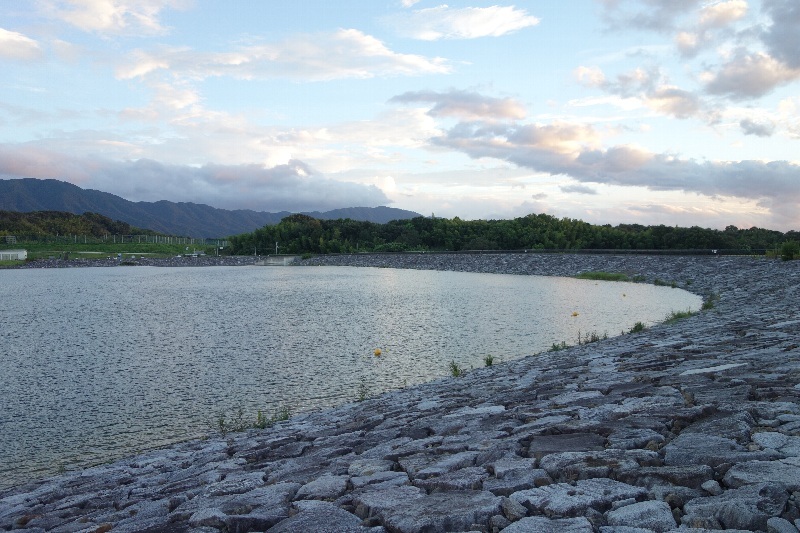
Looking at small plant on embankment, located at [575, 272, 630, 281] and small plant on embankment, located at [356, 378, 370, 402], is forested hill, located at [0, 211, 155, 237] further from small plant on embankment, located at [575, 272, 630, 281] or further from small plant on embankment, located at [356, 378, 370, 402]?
small plant on embankment, located at [356, 378, 370, 402]

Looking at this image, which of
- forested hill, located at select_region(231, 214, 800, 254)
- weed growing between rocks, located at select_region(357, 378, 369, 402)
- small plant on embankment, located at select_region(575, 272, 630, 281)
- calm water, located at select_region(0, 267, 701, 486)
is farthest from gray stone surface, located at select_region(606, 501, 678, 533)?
forested hill, located at select_region(231, 214, 800, 254)

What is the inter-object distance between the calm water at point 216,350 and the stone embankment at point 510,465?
261 centimetres

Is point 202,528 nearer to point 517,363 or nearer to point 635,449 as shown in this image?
point 635,449

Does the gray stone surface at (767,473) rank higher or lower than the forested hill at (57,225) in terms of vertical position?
lower

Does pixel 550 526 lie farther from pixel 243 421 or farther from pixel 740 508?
pixel 243 421

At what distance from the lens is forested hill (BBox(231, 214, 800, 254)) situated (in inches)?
4267

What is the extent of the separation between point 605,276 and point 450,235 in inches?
2732

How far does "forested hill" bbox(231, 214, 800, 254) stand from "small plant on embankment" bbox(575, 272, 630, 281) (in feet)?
120

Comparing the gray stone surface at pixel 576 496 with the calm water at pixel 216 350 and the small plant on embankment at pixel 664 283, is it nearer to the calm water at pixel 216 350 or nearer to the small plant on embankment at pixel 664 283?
the calm water at pixel 216 350

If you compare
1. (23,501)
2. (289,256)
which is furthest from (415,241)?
(23,501)

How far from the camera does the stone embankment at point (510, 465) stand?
14.5 feet

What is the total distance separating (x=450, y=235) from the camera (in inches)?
5108

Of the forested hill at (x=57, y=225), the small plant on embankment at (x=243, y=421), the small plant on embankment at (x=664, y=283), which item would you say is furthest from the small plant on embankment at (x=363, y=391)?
the forested hill at (x=57, y=225)

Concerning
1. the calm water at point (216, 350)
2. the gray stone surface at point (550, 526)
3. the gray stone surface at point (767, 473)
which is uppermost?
the gray stone surface at point (767, 473)
